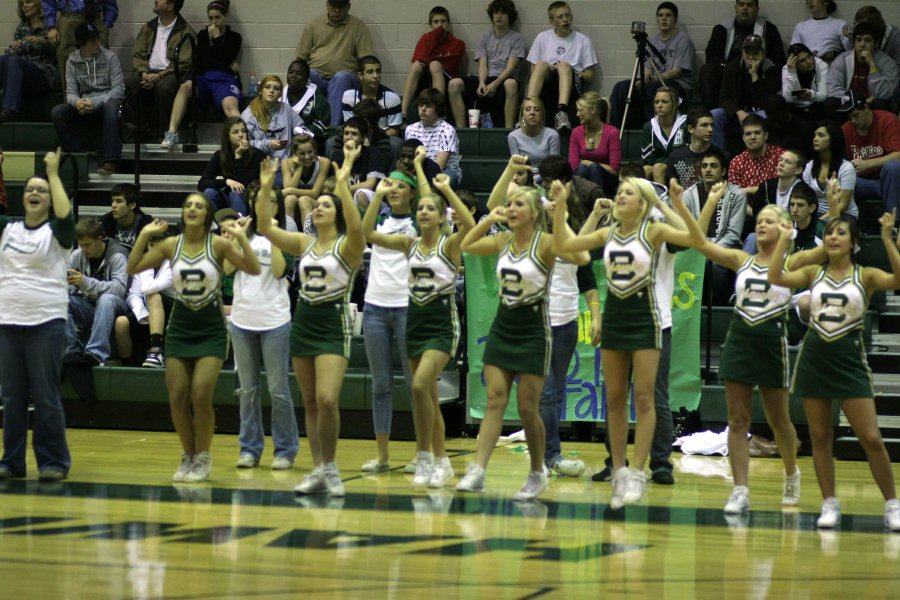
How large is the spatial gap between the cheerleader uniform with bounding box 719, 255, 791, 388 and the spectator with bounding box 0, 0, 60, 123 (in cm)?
809

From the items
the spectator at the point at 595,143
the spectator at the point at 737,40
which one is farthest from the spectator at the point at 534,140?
the spectator at the point at 737,40

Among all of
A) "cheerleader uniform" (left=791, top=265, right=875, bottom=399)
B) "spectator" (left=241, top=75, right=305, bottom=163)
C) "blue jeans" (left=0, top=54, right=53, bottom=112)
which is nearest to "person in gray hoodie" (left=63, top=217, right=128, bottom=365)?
"spectator" (left=241, top=75, right=305, bottom=163)

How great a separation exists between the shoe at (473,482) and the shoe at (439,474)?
219 mm

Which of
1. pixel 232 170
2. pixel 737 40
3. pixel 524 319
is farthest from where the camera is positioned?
pixel 737 40

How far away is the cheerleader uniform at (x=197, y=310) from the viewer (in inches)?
263

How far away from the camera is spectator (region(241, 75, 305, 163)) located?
433 inches

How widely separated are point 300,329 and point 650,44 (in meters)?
A: 6.04

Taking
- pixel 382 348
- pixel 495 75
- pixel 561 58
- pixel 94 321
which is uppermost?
pixel 561 58

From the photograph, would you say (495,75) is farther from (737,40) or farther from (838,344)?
(838,344)

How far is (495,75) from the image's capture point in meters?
12.1

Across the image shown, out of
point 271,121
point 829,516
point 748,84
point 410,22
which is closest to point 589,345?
point 829,516

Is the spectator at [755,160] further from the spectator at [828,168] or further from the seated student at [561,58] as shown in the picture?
the seated student at [561,58]

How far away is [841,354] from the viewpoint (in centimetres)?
590

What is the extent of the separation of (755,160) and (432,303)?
4.28 m
